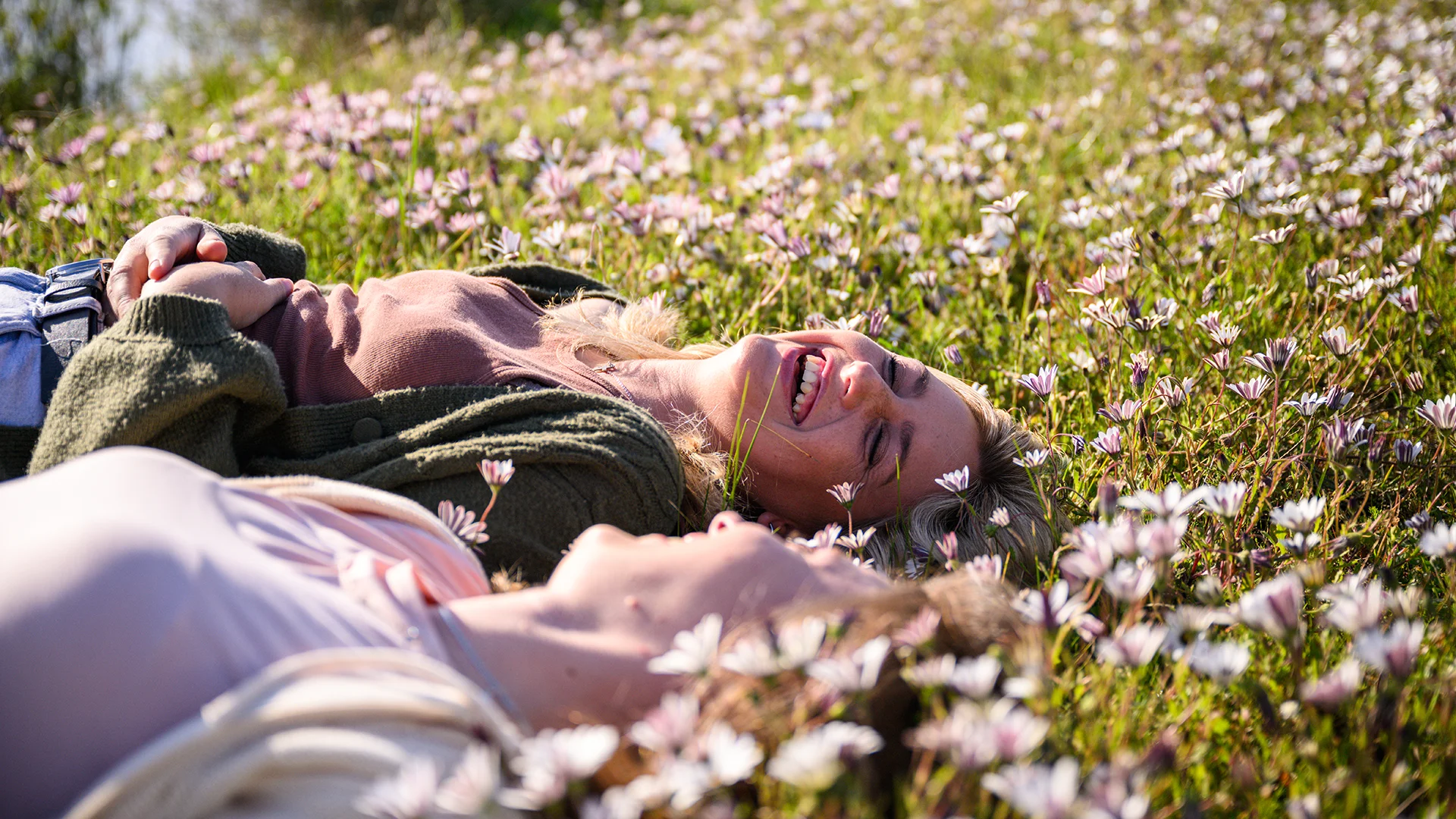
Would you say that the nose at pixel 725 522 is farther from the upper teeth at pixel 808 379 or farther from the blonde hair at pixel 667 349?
the upper teeth at pixel 808 379

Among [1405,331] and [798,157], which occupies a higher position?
[798,157]

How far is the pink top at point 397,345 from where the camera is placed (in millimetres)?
2242

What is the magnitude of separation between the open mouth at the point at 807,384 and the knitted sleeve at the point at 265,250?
1.31 meters

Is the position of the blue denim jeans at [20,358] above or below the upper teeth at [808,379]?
above

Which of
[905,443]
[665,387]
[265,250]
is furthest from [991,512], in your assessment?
[265,250]

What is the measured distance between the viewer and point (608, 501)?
214 centimetres

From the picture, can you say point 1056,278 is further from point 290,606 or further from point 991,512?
point 290,606


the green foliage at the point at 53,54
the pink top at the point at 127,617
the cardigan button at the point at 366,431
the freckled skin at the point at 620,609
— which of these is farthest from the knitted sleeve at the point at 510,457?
the green foliage at the point at 53,54

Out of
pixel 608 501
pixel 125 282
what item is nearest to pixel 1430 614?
pixel 608 501

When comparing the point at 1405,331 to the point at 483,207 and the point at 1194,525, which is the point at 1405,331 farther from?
the point at 483,207

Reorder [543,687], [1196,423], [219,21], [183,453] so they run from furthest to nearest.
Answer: [219,21], [1196,423], [183,453], [543,687]

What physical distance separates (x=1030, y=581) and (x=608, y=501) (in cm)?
91

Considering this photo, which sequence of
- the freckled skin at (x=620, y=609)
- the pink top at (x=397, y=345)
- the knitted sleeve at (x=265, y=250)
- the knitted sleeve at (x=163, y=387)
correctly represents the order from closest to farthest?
the freckled skin at (x=620, y=609)
the knitted sleeve at (x=163, y=387)
the pink top at (x=397, y=345)
the knitted sleeve at (x=265, y=250)

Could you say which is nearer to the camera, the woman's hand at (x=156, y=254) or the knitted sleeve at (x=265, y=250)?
the woman's hand at (x=156, y=254)
